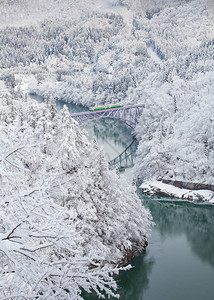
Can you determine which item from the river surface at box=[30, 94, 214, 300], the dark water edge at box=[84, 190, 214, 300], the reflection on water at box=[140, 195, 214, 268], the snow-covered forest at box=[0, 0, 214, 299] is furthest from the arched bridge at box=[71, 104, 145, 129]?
the dark water edge at box=[84, 190, 214, 300]

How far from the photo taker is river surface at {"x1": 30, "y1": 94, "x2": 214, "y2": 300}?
25.7m

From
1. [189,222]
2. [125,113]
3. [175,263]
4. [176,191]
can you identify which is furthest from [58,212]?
[125,113]

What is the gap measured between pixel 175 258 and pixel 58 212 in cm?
2693

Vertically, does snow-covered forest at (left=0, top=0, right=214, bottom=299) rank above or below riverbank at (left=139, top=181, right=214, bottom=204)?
above

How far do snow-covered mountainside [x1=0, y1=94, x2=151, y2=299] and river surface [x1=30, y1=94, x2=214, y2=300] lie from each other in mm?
1812

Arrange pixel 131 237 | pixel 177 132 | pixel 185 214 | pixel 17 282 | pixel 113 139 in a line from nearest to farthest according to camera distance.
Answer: pixel 17 282 < pixel 131 237 < pixel 185 214 < pixel 177 132 < pixel 113 139

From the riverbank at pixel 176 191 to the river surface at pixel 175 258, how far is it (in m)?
1.17

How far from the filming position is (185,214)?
1642 inches

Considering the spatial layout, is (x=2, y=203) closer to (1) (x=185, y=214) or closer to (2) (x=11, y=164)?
(2) (x=11, y=164)

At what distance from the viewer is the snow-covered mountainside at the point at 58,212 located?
17.7 feet

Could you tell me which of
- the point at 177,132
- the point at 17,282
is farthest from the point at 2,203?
the point at 177,132

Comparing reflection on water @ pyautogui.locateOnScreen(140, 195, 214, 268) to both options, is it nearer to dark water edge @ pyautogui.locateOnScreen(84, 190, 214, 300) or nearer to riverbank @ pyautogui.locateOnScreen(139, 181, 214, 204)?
dark water edge @ pyautogui.locateOnScreen(84, 190, 214, 300)

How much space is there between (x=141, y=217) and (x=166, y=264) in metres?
4.44

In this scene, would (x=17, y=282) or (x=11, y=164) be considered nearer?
(x=17, y=282)
